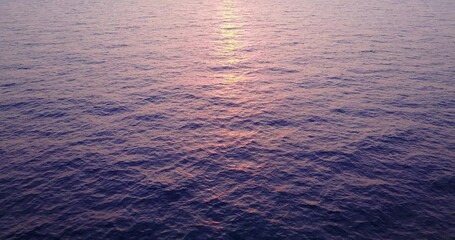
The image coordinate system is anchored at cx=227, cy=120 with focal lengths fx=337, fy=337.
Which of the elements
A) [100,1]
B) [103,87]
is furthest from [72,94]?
[100,1]

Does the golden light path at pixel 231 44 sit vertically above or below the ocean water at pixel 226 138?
below

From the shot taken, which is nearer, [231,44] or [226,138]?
[226,138]

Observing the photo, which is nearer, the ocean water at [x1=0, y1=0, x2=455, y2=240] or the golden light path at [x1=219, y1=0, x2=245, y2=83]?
the ocean water at [x1=0, y1=0, x2=455, y2=240]

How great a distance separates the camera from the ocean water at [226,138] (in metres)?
21.8

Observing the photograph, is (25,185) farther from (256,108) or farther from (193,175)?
(256,108)

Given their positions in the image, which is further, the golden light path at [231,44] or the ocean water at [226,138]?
the golden light path at [231,44]

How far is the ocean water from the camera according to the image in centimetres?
2175

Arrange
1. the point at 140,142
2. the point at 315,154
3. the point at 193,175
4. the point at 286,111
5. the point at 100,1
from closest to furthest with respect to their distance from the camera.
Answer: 1. the point at 193,175
2. the point at 315,154
3. the point at 140,142
4. the point at 286,111
5. the point at 100,1

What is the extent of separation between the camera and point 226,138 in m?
31.1

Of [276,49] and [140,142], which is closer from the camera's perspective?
[140,142]

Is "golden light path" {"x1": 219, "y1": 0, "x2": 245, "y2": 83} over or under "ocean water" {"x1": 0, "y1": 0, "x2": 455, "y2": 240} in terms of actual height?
under

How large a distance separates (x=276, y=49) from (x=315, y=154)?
110 feet

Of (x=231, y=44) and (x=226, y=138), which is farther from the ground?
(x=226, y=138)

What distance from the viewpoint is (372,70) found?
155 ft
